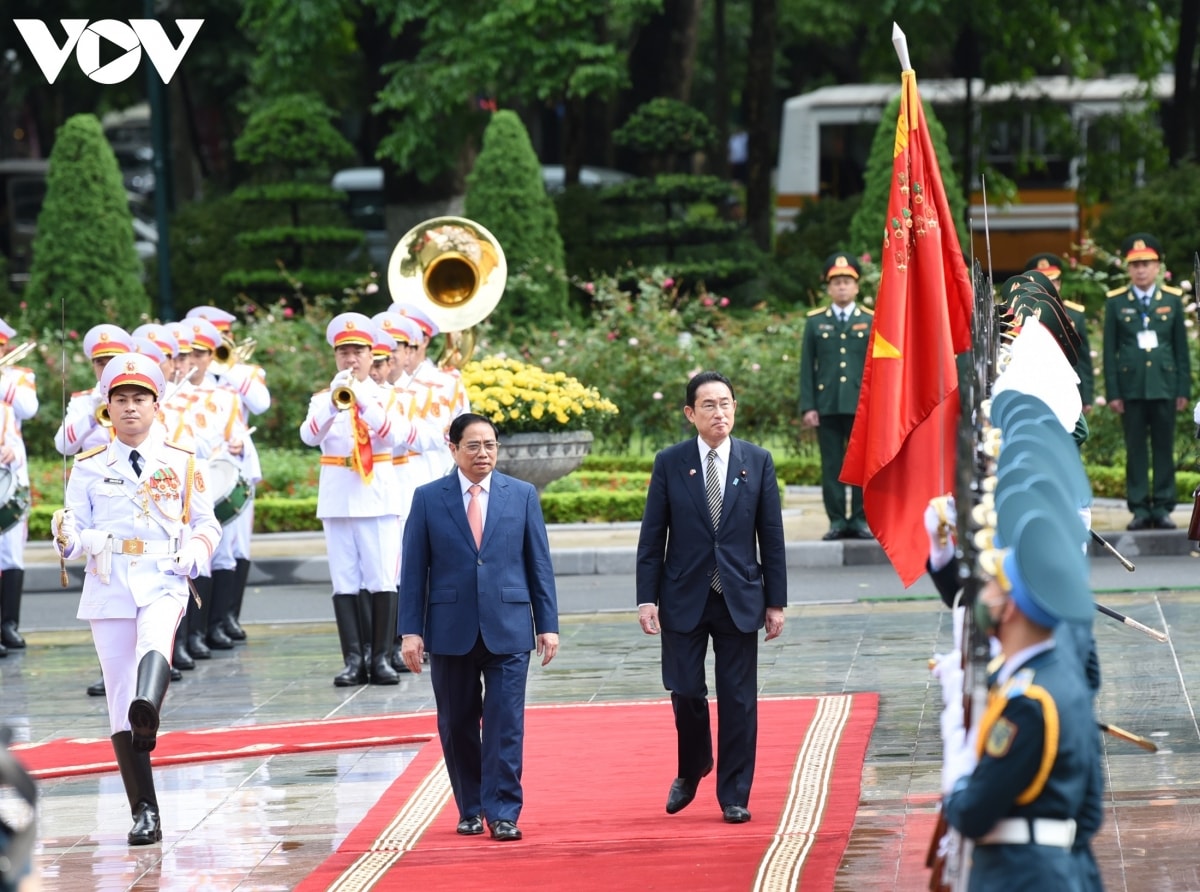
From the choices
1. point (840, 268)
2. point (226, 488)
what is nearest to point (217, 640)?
point (226, 488)

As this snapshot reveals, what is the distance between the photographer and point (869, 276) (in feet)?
73.4

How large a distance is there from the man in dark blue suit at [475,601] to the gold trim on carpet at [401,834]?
0.21 metres

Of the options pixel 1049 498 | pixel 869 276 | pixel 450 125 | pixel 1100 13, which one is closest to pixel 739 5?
pixel 1100 13

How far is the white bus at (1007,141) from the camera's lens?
32281 mm

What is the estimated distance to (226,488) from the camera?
42.8 feet

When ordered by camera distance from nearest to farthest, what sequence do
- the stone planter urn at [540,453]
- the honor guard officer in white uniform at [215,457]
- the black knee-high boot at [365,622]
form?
the black knee-high boot at [365,622], the honor guard officer in white uniform at [215,457], the stone planter urn at [540,453]

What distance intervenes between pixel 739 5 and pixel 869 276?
72.0 ft

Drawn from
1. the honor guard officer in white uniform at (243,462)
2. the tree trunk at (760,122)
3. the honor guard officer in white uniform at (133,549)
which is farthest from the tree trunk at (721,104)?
the honor guard officer in white uniform at (133,549)

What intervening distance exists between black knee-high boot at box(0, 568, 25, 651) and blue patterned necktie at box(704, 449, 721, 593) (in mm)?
6661

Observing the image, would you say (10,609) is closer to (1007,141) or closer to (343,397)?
(343,397)

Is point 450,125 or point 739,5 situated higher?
point 739,5

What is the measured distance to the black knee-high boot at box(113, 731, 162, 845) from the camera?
826cm

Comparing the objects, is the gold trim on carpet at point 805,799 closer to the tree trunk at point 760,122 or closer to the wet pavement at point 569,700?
the wet pavement at point 569,700

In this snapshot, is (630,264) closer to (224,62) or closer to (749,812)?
(224,62)
